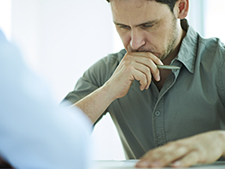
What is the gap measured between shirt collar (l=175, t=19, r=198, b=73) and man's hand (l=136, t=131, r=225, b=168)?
0.56 meters

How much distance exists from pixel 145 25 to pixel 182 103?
0.36 m

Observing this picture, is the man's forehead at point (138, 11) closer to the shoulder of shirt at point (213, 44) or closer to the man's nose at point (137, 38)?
the man's nose at point (137, 38)

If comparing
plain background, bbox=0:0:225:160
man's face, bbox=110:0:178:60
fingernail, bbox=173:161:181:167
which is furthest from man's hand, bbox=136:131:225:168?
plain background, bbox=0:0:225:160

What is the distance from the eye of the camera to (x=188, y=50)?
1.26 metres

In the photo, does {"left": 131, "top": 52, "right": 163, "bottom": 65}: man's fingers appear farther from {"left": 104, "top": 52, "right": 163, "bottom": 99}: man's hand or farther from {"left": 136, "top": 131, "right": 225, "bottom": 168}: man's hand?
{"left": 136, "top": 131, "right": 225, "bottom": 168}: man's hand

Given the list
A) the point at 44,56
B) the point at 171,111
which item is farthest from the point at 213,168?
the point at 44,56

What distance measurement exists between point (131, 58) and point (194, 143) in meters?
0.61

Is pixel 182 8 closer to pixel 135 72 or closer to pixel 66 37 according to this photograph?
pixel 135 72

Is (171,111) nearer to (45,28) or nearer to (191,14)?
(191,14)

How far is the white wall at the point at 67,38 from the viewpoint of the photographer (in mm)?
2560

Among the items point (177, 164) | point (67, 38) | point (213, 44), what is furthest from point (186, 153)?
point (67, 38)

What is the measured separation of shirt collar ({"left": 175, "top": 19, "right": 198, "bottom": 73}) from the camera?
121 centimetres

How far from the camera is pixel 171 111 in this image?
1.19m

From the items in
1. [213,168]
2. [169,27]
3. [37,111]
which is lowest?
[213,168]
